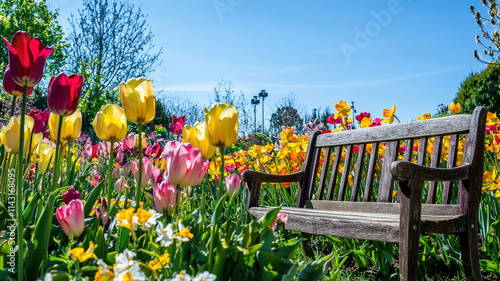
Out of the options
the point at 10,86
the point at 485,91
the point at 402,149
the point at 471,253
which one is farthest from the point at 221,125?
the point at 485,91

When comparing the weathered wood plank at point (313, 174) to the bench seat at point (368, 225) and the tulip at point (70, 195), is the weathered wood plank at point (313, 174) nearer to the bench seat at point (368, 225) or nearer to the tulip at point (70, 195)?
the bench seat at point (368, 225)

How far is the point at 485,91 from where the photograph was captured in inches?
443

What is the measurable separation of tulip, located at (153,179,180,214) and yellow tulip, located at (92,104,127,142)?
223mm

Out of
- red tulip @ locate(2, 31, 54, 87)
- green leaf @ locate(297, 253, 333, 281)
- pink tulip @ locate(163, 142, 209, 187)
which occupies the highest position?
red tulip @ locate(2, 31, 54, 87)

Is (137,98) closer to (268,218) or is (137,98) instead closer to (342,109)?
(268,218)

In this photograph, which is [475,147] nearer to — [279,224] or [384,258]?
[384,258]

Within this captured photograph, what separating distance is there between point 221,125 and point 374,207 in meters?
1.90

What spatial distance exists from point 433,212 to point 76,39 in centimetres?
1508

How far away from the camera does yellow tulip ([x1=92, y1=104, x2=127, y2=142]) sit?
3.96ft

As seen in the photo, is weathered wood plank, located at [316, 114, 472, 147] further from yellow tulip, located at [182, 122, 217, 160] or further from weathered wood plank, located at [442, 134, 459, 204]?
yellow tulip, located at [182, 122, 217, 160]

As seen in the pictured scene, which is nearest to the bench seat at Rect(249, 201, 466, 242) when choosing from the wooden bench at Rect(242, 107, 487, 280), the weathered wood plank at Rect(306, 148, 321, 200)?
the wooden bench at Rect(242, 107, 487, 280)

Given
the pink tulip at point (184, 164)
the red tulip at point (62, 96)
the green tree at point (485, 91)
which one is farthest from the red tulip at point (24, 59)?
the green tree at point (485, 91)

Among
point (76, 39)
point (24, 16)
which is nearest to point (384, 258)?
A: point (76, 39)

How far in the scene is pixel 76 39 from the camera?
1538 centimetres
